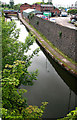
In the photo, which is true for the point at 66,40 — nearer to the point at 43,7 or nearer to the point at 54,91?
the point at 54,91

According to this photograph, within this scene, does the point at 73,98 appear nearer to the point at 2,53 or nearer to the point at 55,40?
the point at 2,53

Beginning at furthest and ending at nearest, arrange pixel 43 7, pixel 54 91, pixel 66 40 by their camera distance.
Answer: pixel 43 7
pixel 66 40
pixel 54 91

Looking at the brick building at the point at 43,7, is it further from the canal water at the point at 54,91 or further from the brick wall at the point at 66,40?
the canal water at the point at 54,91

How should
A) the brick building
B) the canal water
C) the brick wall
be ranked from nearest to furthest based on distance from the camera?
the canal water → the brick wall → the brick building

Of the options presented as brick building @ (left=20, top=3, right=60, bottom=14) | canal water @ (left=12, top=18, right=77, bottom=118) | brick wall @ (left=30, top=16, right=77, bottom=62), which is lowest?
canal water @ (left=12, top=18, right=77, bottom=118)

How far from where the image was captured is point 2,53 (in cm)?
579

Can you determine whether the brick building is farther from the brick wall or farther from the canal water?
the canal water

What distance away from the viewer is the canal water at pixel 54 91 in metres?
6.89

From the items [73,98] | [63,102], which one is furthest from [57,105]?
[73,98]

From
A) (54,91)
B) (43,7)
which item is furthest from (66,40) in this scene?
(43,7)

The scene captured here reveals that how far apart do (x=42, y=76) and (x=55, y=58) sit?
2015mm

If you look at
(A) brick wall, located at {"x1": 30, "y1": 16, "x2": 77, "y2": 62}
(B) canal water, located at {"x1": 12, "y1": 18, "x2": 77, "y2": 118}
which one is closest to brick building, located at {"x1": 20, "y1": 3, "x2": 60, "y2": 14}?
(A) brick wall, located at {"x1": 30, "y1": 16, "x2": 77, "y2": 62}

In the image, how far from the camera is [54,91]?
27.0 feet

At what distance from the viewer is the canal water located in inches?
271
